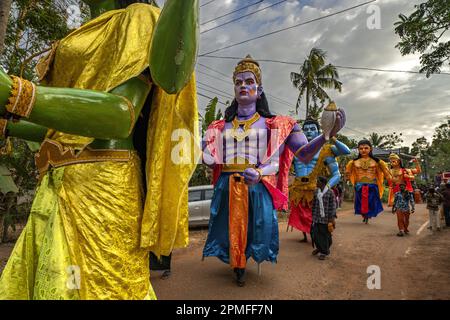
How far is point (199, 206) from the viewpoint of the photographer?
9359 millimetres

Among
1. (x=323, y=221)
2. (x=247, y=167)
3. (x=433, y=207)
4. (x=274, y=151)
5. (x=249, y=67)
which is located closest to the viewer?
(x=274, y=151)

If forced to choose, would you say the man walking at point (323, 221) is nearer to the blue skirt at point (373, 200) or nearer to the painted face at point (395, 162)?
the blue skirt at point (373, 200)

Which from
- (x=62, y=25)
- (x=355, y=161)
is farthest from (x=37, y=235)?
(x=355, y=161)

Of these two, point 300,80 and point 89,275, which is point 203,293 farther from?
point 300,80

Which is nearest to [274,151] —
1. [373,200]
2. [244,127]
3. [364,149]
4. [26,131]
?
[244,127]

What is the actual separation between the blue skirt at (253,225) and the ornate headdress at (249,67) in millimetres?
1192

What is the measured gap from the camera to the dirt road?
3646 mm

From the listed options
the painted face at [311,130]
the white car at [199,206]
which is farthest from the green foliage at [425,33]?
the white car at [199,206]

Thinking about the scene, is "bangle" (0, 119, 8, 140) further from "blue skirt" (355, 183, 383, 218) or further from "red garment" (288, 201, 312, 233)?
"blue skirt" (355, 183, 383, 218)

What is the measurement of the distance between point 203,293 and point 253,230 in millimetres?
881

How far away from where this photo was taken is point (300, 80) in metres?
18.1

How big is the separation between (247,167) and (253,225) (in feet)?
2.20

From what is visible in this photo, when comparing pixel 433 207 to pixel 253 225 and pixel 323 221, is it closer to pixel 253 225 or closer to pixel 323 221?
pixel 323 221

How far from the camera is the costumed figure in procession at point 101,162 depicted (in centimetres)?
90
